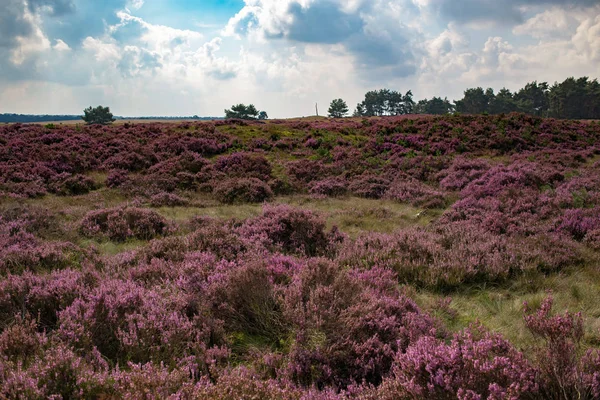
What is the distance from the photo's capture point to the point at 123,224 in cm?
897

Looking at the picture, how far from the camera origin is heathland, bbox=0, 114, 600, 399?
109 inches

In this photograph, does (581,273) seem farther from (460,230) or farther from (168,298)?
(168,298)

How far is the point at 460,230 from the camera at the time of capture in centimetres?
855

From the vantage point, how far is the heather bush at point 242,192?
14.2m

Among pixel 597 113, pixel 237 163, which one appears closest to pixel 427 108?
pixel 597 113

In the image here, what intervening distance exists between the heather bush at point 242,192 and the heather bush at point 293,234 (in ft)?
16.9

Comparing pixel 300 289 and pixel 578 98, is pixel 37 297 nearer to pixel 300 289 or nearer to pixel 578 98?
pixel 300 289

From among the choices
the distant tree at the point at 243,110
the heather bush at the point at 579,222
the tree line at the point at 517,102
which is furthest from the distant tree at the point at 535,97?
the heather bush at the point at 579,222

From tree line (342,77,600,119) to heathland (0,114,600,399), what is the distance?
6479 cm

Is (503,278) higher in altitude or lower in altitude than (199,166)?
lower

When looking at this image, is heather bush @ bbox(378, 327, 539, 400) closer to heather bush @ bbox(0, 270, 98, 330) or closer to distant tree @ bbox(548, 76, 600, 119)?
heather bush @ bbox(0, 270, 98, 330)

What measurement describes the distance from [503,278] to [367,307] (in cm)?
354

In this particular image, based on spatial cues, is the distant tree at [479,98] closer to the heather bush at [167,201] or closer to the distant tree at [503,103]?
the distant tree at [503,103]

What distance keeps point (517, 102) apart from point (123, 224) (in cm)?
9872
